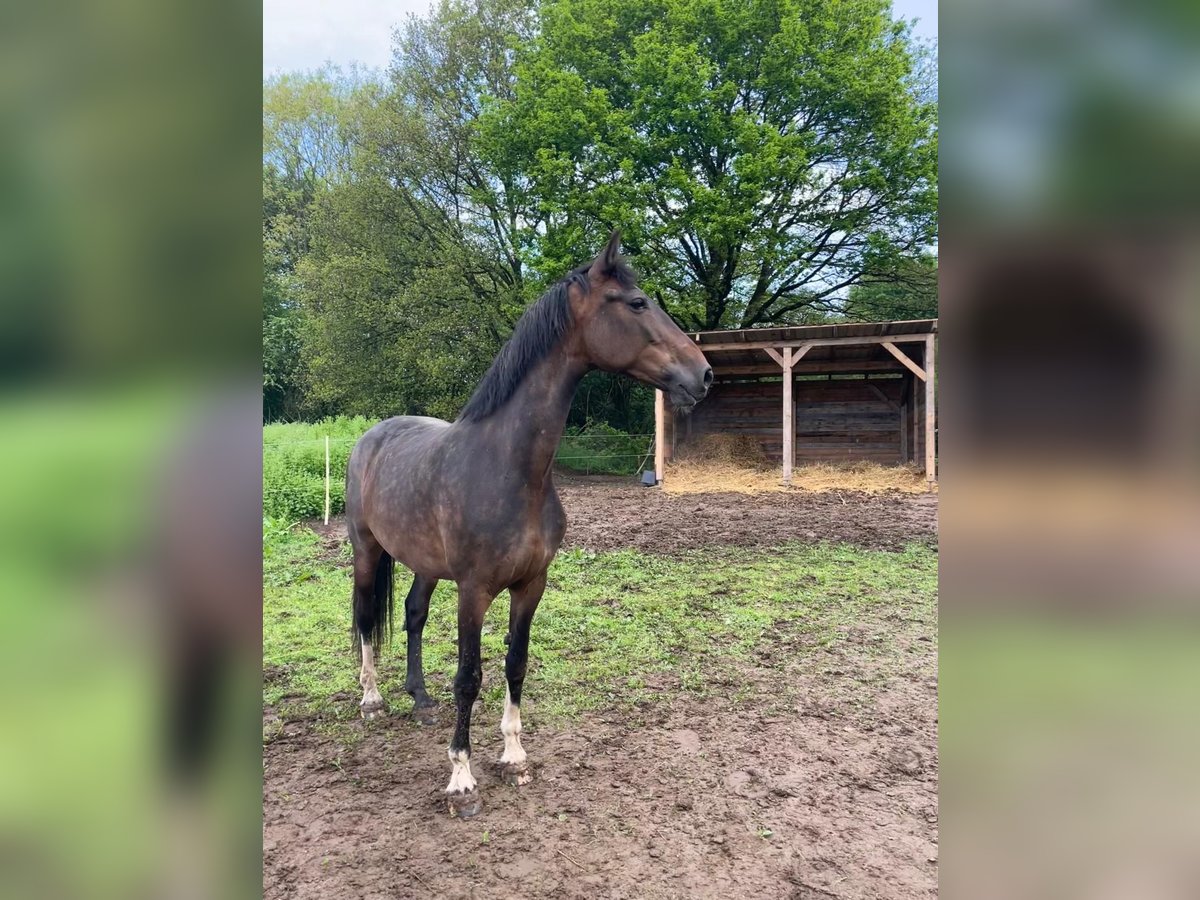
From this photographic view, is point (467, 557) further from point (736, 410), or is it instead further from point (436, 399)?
point (436, 399)

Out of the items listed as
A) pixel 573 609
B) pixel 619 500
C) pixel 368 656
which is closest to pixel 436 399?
pixel 619 500

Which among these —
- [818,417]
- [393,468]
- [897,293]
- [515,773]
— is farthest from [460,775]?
[897,293]

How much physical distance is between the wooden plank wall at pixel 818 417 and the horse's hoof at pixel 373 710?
35.3 ft

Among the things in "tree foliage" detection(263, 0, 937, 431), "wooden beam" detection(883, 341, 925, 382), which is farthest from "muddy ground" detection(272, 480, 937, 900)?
"tree foliage" detection(263, 0, 937, 431)

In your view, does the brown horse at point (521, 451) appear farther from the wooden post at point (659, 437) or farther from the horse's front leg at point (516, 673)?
the wooden post at point (659, 437)

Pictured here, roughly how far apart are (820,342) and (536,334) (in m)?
8.98

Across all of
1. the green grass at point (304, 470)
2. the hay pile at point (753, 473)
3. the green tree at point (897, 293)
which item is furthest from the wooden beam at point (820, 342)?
the green tree at point (897, 293)

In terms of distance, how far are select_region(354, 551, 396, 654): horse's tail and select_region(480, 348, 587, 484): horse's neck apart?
1.42 metres

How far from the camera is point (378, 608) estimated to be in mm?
3562

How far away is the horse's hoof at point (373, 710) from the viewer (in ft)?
10.9

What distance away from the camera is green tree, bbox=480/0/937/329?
14172 millimetres

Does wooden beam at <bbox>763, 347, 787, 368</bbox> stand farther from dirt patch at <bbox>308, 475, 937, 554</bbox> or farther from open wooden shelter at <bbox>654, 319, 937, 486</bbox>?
dirt patch at <bbox>308, 475, 937, 554</bbox>
